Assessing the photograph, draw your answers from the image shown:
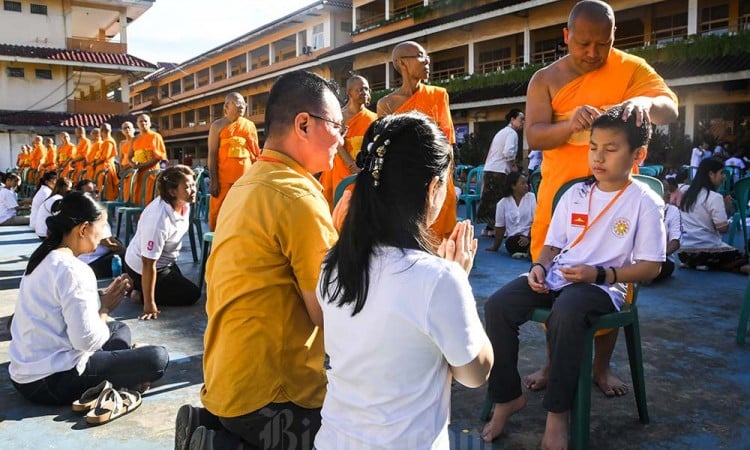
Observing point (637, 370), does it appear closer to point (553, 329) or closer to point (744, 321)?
point (553, 329)

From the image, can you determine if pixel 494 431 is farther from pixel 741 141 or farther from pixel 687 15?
pixel 687 15

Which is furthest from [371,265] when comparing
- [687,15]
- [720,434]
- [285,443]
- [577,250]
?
[687,15]

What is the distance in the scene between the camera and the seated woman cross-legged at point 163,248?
3.96 meters

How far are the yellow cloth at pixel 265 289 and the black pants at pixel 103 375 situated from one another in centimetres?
120

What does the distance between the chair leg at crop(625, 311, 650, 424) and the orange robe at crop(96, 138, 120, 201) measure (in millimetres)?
8520

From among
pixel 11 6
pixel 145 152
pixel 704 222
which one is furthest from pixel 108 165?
pixel 11 6

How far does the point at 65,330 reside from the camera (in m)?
2.56

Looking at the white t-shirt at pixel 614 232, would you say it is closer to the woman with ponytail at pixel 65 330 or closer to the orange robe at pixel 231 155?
the woman with ponytail at pixel 65 330

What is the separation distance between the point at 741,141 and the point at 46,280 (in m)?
13.2

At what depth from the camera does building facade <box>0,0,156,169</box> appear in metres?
23.3

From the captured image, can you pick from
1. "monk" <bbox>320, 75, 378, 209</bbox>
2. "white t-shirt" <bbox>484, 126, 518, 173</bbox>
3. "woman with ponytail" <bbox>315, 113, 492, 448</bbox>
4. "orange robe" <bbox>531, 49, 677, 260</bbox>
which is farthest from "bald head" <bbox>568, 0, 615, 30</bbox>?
"white t-shirt" <bbox>484, 126, 518, 173</bbox>

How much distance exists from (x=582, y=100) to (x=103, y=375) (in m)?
2.26

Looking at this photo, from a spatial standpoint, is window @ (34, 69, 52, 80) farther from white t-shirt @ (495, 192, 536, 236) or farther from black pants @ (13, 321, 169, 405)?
black pants @ (13, 321, 169, 405)

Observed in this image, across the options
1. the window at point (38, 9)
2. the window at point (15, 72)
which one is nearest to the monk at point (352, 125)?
the window at point (15, 72)
